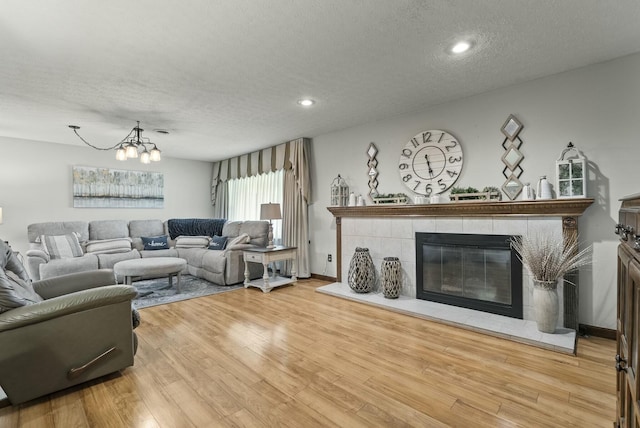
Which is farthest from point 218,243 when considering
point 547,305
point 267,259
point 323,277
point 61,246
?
point 547,305

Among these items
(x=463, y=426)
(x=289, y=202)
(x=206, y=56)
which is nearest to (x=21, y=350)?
(x=206, y=56)

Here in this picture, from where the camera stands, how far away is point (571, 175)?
2.54 metres

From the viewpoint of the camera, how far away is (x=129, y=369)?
6.91 ft

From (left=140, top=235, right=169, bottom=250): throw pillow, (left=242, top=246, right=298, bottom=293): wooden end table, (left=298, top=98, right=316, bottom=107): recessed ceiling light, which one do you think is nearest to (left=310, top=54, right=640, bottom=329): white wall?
(left=298, top=98, right=316, bottom=107): recessed ceiling light

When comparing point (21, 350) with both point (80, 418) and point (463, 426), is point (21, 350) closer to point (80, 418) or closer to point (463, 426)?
point (80, 418)

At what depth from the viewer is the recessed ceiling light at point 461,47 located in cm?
219

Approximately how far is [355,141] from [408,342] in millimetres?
2852

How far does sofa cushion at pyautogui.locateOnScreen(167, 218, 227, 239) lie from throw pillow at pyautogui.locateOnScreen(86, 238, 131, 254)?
3.02 feet

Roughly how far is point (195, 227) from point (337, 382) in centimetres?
491

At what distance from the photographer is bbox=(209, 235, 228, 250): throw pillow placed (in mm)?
5223

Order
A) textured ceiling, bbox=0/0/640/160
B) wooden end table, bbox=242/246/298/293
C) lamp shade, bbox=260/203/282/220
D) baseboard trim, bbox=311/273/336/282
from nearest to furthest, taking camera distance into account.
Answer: textured ceiling, bbox=0/0/640/160 → wooden end table, bbox=242/246/298/293 → lamp shade, bbox=260/203/282/220 → baseboard trim, bbox=311/273/336/282

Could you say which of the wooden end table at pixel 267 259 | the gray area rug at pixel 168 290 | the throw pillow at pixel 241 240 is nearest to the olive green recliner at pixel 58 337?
the gray area rug at pixel 168 290

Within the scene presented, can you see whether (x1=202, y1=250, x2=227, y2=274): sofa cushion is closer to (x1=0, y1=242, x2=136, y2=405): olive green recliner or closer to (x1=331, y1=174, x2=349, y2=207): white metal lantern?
(x1=331, y1=174, x2=349, y2=207): white metal lantern

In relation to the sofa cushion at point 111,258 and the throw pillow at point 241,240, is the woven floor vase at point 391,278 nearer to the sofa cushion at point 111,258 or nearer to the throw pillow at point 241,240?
the throw pillow at point 241,240
